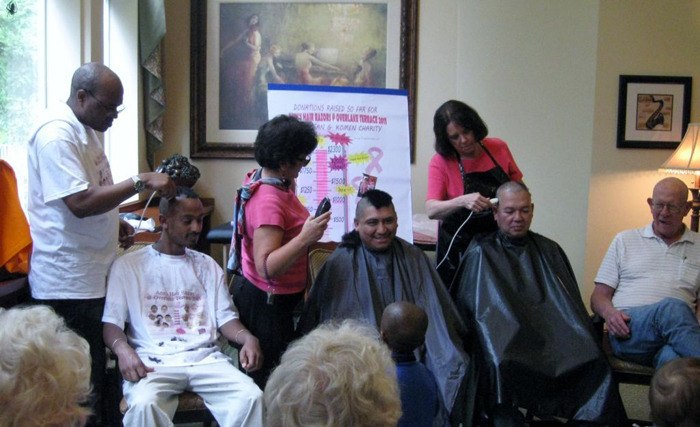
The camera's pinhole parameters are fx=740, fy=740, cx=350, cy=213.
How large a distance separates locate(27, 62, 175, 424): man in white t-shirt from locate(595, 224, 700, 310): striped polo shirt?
6.21 feet

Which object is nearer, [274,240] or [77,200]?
[77,200]

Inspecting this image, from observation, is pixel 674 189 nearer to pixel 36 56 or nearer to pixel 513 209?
pixel 513 209

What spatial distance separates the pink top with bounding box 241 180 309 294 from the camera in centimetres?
245

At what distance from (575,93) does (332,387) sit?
362cm

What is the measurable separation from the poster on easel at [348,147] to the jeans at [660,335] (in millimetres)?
1124

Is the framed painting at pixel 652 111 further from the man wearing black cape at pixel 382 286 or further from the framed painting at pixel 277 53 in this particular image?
the man wearing black cape at pixel 382 286

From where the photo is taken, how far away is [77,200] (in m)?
2.26

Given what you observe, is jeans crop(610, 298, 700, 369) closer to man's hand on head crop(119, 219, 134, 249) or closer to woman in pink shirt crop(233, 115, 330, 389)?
woman in pink shirt crop(233, 115, 330, 389)

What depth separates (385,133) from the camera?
3668 mm

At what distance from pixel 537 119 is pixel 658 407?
10.6 feet

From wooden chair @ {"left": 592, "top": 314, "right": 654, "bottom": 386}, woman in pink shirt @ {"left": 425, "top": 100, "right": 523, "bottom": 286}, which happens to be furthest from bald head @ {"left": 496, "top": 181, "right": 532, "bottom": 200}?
wooden chair @ {"left": 592, "top": 314, "right": 654, "bottom": 386}

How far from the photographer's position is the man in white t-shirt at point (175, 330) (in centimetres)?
238

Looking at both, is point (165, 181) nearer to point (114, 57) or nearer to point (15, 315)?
point (15, 315)

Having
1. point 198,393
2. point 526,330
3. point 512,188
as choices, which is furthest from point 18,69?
point 526,330
